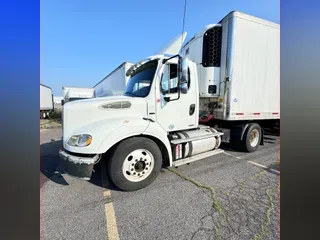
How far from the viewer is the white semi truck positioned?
2.59m

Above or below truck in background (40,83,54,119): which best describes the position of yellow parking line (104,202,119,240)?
below

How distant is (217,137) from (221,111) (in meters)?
0.69

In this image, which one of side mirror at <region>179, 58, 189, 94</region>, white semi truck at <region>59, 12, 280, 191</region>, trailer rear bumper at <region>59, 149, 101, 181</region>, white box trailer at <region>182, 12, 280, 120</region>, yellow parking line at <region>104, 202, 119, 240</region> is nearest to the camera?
yellow parking line at <region>104, 202, 119, 240</region>

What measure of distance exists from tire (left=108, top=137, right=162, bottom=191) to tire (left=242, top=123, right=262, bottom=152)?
9.59 feet

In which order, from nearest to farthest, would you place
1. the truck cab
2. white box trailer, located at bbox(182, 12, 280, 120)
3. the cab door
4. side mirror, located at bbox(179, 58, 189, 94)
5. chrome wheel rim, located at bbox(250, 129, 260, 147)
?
1. the truck cab
2. side mirror, located at bbox(179, 58, 189, 94)
3. the cab door
4. white box trailer, located at bbox(182, 12, 280, 120)
5. chrome wheel rim, located at bbox(250, 129, 260, 147)

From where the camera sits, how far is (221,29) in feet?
13.2

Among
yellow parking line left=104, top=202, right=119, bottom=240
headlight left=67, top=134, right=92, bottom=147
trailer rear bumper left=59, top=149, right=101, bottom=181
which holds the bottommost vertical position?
yellow parking line left=104, top=202, right=119, bottom=240

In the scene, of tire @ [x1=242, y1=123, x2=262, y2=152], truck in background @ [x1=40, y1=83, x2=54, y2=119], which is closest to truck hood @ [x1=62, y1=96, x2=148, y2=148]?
tire @ [x1=242, y1=123, x2=262, y2=152]

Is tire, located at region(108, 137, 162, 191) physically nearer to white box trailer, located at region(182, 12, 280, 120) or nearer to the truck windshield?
the truck windshield

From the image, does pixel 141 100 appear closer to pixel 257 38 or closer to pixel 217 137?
pixel 217 137

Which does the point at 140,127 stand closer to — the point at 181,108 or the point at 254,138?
the point at 181,108

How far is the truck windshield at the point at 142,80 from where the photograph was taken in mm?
3190

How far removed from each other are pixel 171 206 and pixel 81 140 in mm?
1690
